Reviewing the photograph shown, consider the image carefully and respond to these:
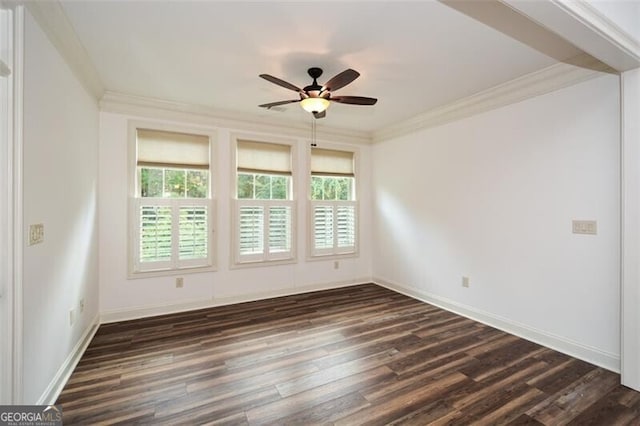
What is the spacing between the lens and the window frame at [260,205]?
409 centimetres

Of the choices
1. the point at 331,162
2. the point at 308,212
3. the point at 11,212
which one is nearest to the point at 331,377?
the point at 11,212

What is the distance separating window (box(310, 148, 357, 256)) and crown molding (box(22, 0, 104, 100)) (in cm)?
291

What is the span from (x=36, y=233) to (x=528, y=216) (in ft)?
13.6

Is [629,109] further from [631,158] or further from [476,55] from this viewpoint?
[476,55]

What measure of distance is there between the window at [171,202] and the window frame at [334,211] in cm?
152

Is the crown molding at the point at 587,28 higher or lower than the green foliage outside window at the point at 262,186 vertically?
higher

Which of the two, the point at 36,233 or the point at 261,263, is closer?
the point at 36,233

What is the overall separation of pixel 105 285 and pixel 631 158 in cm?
524

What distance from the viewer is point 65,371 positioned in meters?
2.26

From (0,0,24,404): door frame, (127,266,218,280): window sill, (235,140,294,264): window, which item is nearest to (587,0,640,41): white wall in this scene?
(0,0,24,404): door frame

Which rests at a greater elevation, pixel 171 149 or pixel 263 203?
pixel 171 149

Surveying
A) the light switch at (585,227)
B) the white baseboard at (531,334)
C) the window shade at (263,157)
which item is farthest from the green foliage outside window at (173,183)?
the light switch at (585,227)

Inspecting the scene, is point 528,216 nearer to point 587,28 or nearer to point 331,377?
point 587,28

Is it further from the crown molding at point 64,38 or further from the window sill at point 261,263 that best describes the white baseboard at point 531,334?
the crown molding at point 64,38
